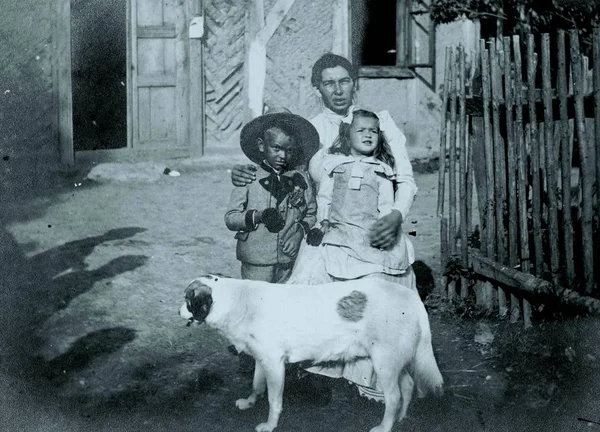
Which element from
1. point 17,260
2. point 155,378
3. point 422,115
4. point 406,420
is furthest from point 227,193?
point 406,420

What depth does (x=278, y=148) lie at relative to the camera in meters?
3.88

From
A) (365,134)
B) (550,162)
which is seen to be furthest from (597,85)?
(365,134)

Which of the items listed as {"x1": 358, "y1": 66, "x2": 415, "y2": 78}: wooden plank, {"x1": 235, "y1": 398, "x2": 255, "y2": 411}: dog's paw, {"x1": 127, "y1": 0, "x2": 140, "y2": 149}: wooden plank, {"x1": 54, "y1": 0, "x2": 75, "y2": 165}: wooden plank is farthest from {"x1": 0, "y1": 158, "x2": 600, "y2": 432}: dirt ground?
{"x1": 358, "y1": 66, "x2": 415, "y2": 78}: wooden plank

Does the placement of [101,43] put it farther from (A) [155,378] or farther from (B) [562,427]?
(B) [562,427]

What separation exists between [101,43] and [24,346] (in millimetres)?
7335

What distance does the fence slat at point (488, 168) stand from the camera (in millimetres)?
4516

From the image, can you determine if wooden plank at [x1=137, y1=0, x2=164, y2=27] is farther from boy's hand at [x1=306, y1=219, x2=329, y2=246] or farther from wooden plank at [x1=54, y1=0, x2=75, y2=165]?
boy's hand at [x1=306, y1=219, x2=329, y2=246]

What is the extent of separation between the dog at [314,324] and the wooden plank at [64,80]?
6.48 m

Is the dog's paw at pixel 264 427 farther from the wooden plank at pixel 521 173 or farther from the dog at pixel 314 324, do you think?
the wooden plank at pixel 521 173

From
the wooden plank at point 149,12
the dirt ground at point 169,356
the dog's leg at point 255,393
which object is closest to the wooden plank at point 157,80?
the wooden plank at point 149,12

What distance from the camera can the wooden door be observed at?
970 cm

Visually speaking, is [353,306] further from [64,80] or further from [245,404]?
[64,80]

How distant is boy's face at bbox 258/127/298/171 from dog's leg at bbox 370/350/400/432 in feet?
3.84

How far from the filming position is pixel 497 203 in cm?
458
